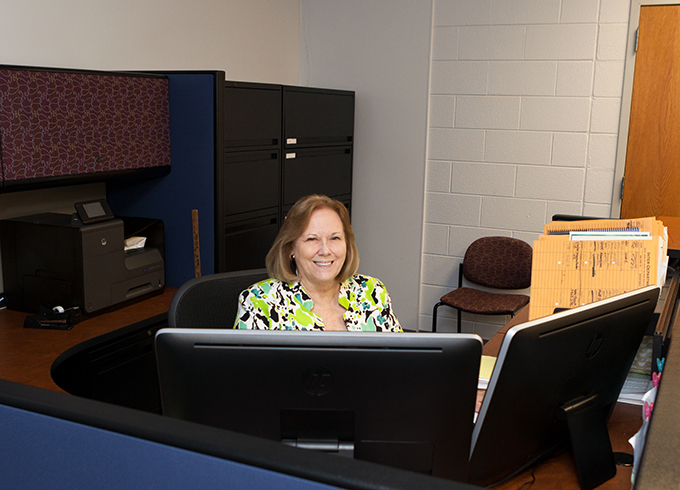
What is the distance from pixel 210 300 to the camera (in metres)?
1.82

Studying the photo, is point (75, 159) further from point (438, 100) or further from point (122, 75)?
point (438, 100)

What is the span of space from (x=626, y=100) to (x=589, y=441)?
2.91 metres

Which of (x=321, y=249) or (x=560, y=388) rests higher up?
(x=321, y=249)

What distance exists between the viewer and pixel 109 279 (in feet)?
7.91

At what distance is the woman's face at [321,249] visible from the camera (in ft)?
5.93

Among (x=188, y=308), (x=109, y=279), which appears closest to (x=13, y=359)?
(x=109, y=279)

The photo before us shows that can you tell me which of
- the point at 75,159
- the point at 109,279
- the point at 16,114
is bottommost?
the point at 109,279

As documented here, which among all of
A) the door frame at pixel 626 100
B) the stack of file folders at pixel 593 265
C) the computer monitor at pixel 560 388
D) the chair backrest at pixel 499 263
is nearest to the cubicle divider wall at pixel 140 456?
the computer monitor at pixel 560 388

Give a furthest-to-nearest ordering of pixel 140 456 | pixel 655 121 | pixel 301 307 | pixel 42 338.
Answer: pixel 655 121 < pixel 42 338 < pixel 301 307 < pixel 140 456

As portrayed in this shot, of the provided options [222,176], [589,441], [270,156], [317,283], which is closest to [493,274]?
[270,156]

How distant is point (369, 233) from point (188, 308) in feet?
8.97

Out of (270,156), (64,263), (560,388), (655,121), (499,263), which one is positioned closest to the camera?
(560,388)

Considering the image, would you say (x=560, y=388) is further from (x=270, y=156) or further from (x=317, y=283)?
(x=270, y=156)

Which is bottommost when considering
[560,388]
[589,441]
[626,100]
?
[589,441]
